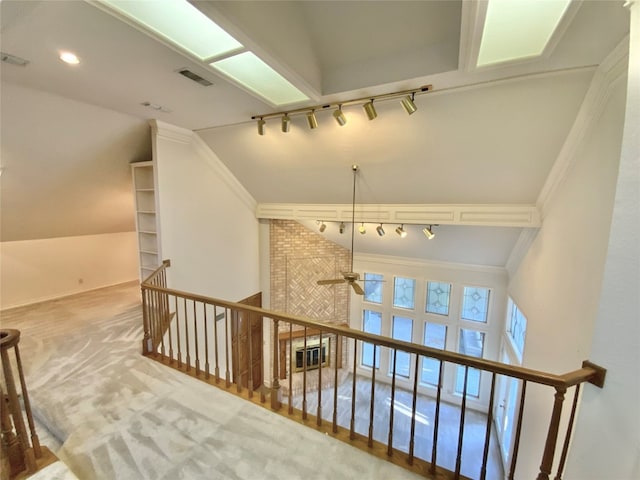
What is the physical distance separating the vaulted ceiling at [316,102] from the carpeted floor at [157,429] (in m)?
2.72

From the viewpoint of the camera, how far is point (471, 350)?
6.74m

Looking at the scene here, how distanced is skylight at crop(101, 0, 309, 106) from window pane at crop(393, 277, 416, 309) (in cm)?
581

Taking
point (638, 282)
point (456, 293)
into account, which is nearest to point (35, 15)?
point (638, 282)

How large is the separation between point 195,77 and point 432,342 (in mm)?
7395

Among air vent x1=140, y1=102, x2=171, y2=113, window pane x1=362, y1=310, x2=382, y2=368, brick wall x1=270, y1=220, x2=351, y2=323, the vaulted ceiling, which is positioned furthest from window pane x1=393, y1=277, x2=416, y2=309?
air vent x1=140, y1=102, x2=171, y2=113

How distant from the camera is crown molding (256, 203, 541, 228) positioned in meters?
3.99

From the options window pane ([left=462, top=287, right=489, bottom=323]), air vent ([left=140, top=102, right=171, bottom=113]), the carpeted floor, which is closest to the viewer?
the carpeted floor

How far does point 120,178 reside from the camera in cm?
475

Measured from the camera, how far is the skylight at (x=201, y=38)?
1.71 m

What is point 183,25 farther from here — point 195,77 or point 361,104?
point 361,104

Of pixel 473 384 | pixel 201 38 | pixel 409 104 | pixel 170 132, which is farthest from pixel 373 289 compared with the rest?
pixel 201 38

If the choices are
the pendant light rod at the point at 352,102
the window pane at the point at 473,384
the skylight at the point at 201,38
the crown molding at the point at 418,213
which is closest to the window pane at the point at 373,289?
the window pane at the point at 473,384

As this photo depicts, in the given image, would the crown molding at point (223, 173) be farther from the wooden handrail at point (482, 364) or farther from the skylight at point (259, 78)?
the wooden handrail at point (482, 364)

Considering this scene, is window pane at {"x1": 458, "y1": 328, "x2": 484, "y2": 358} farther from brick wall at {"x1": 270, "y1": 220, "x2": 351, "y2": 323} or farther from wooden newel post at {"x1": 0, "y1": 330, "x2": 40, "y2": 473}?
wooden newel post at {"x1": 0, "y1": 330, "x2": 40, "y2": 473}
